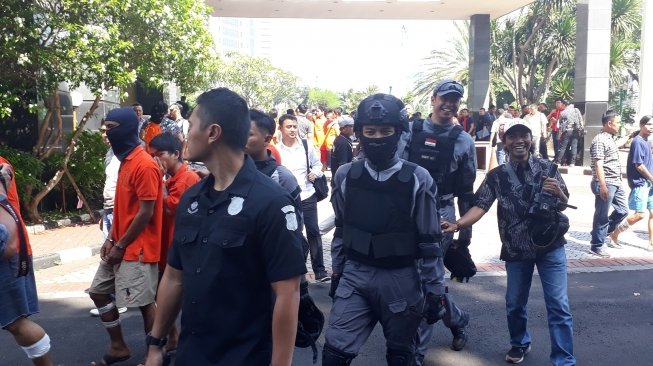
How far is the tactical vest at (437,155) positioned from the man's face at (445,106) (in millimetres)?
123

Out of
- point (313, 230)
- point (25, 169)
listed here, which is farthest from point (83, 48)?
point (313, 230)

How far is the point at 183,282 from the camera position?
9.00 ft

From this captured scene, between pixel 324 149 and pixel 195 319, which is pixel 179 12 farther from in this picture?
pixel 195 319

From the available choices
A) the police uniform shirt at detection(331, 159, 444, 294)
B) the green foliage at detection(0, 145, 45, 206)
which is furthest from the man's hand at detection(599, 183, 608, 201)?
the green foliage at detection(0, 145, 45, 206)

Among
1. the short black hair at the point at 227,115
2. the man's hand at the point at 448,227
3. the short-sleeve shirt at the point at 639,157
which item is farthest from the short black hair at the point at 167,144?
the short-sleeve shirt at the point at 639,157

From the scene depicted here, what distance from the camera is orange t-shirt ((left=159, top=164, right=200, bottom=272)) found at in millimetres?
5188

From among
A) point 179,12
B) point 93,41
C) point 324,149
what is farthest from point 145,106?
point 93,41

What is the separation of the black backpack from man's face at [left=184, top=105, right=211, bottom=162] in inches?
115

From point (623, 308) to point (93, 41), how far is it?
808cm

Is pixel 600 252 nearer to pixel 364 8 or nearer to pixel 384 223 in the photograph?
pixel 384 223

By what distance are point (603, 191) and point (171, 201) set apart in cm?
572

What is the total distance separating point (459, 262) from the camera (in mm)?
5180

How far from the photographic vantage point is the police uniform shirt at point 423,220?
3.92 meters

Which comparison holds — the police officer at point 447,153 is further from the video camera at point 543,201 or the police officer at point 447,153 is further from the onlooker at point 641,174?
the onlooker at point 641,174
